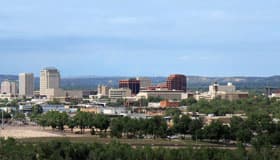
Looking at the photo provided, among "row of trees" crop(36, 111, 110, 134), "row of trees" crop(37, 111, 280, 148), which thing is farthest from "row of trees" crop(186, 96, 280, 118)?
"row of trees" crop(36, 111, 110, 134)

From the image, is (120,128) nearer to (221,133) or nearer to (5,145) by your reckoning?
(221,133)

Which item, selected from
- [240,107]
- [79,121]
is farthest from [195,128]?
[240,107]

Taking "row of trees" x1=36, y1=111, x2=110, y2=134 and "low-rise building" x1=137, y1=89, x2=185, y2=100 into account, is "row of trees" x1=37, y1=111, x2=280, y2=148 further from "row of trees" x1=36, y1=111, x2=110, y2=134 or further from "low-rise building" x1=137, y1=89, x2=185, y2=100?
"low-rise building" x1=137, y1=89, x2=185, y2=100

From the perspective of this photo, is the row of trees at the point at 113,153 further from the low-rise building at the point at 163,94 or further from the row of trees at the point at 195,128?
the low-rise building at the point at 163,94

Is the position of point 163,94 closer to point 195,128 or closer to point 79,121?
point 79,121

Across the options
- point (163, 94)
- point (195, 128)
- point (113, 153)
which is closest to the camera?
point (113, 153)

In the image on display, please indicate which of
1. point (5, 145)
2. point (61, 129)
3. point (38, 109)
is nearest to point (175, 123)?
point (61, 129)

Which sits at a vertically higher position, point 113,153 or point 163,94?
point 163,94

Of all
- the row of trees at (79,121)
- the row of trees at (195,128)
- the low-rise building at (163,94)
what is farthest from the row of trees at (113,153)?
the low-rise building at (163,94)

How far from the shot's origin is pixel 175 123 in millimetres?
82250

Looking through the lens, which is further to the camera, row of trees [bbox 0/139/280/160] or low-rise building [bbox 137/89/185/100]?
low-rise building [bbox 137/89/185/100]

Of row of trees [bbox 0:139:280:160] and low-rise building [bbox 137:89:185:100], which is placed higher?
low-rise building [bbox 137:89:185:100]

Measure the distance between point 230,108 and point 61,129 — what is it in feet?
119

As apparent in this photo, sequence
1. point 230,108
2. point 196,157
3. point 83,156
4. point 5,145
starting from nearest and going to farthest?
point 196,157 → point 83,156 → point 5,145 → point 230,108
